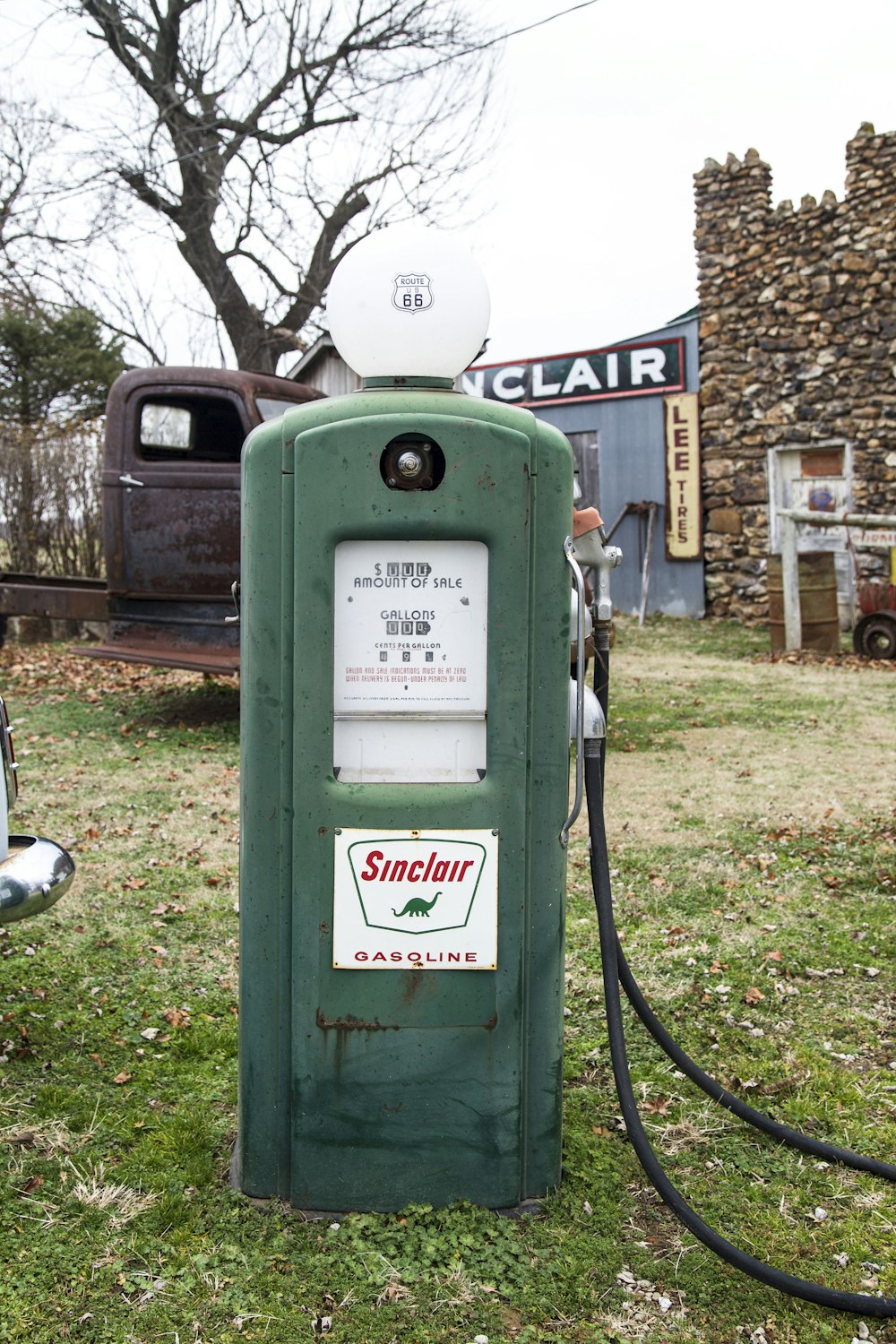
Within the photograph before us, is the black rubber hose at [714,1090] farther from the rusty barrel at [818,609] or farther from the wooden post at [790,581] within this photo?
the rusty barrel at [818,609]

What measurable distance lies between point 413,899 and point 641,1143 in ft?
2.37

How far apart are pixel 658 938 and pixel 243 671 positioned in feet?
7.93

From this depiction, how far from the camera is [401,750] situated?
2.45 meters

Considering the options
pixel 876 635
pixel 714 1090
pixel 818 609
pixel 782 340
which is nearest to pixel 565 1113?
pixel 714 1090

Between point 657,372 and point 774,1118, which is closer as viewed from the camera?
point 774,1118

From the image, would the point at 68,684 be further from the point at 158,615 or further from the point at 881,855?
the point at 881,855

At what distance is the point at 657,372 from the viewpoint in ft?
54.1

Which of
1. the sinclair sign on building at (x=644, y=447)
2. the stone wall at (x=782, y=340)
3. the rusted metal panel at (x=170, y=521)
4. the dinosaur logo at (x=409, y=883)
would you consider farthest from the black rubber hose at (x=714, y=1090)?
the sinclair sign on building at (x=644, y=447)

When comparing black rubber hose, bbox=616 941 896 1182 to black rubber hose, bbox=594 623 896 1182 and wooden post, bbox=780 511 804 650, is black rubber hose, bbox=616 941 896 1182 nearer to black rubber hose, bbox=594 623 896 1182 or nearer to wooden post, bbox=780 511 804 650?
black rubber hose, bbox=594 623 896 1182

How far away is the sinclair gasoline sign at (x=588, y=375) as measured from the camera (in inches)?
647

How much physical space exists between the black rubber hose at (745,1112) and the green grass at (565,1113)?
41 millimetres

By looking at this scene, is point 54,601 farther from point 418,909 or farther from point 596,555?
point 418,909

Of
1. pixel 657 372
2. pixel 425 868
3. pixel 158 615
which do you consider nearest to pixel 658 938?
pixel 425 868

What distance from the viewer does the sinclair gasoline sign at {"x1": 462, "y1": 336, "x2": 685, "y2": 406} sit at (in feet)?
53.9
